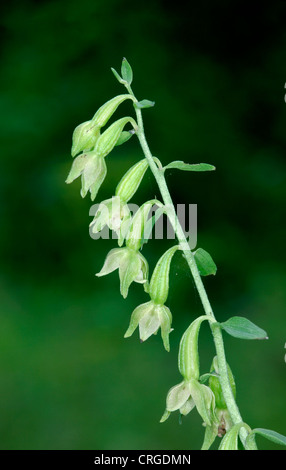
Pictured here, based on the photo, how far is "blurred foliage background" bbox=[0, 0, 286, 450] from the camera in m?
2.17

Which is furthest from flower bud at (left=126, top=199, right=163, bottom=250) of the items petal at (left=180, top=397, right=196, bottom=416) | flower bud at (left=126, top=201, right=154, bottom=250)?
petal at (left=180, top=397, right=196, bottom=416)

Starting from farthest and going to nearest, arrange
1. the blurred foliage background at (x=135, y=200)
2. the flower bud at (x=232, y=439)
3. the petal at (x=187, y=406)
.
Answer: the blurred foliage background at (x=135, y=200), the petal at (x=187, y=406), the flower bud at (x=232, y=439)

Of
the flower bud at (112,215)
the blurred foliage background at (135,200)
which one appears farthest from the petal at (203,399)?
the blurred foliage background at (135,200)

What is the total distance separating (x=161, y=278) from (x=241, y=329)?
120 millimetres

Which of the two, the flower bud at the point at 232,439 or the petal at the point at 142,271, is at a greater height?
the petal at the point at 142,271

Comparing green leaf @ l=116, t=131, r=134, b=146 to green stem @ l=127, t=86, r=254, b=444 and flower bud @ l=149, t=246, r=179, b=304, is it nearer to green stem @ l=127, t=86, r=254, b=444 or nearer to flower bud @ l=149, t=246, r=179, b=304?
green stem @ l=127, t=86, r=254, b=444

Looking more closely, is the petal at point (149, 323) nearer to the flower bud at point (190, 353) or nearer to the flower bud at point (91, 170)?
the flower bud at point (190, 353)

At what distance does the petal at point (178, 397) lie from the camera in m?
0.86

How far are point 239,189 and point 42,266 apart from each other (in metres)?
0.75

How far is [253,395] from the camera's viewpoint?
2.17m

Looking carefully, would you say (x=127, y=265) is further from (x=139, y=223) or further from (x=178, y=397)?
(x=178, y=397)

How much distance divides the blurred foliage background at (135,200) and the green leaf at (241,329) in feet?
4.12

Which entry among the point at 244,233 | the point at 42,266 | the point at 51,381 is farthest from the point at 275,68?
the point at 51,381
